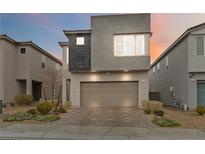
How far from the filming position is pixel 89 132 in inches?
388

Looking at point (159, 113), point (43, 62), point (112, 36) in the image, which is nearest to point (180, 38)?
point (112, 36)

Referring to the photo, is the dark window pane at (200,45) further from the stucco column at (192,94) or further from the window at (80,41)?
the window at (80,41)

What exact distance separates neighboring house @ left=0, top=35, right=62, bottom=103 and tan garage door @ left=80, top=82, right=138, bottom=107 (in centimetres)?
402

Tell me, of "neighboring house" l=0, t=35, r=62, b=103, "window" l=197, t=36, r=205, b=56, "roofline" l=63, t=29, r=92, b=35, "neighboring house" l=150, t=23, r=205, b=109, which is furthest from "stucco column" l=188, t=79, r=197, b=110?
"neighboring house" l=0, t=35, r=62, b=103

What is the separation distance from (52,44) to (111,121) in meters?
11.1

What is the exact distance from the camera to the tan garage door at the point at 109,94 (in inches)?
718

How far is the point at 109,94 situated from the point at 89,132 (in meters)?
8.68

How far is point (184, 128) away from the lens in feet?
35.3

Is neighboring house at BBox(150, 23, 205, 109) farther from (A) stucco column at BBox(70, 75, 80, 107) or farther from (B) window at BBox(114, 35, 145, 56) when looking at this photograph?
(A) stucco column at BBox(70, 75, 80, 107)

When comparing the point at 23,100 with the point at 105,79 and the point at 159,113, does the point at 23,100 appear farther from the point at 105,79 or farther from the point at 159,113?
the point at 159,113

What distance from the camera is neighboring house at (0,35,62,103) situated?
18.9 meters

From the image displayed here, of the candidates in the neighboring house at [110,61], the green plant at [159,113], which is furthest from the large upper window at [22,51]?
the green plant at [159,113]

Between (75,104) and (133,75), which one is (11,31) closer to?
(75,104)

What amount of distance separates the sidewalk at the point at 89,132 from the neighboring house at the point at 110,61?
24.4ft
